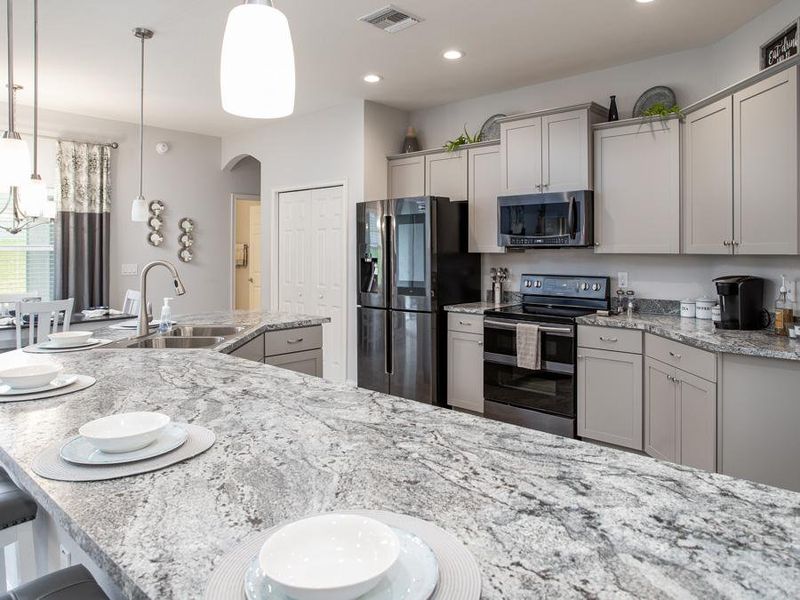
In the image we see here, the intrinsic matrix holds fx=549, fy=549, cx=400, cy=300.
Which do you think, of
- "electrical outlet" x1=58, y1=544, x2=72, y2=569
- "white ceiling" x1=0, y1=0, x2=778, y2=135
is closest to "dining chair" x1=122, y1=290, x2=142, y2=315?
"white ceiling" x1=0, y1=0, x2=778, y2=135

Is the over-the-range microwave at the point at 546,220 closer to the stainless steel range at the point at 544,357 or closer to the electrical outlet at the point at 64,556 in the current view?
the stainless steel range at the point at 544,357

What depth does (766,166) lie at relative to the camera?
2713 millimetres

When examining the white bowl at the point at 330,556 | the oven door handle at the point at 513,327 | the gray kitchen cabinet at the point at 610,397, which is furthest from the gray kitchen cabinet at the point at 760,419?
the white bowl at the point at 330,556

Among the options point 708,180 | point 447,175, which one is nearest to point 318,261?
point 447,175

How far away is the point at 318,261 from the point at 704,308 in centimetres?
335

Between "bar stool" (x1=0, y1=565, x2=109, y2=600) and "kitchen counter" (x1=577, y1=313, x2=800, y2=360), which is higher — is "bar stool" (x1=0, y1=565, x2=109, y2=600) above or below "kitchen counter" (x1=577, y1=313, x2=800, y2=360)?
below

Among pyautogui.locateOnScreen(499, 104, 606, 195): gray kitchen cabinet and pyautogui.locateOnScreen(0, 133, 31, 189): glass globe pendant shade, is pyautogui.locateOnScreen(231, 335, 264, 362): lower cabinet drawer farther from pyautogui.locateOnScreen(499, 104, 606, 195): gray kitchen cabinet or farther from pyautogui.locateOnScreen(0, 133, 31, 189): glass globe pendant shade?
pyautogui.locateOnScreen(499, 104, 606, 195): gray kitchen cabinet

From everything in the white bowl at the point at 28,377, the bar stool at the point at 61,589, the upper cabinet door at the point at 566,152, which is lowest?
the bar stool at the point at 61,589

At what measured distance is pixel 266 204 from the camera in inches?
231

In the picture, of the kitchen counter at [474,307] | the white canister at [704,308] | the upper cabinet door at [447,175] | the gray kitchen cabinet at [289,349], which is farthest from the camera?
the upper cabinet door at [447,175]

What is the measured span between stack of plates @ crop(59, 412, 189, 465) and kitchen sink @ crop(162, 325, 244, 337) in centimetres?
195

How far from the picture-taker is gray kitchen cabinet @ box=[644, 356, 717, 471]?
2.70 m

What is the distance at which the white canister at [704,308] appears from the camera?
342 cm

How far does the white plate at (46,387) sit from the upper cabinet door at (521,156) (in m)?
3.23
